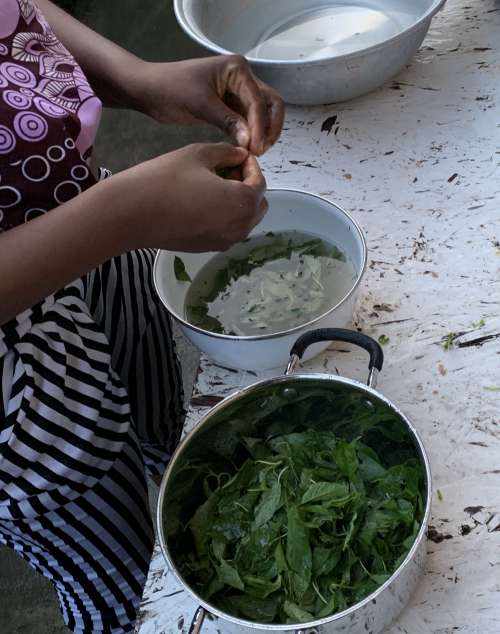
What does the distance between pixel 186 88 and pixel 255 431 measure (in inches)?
17.8

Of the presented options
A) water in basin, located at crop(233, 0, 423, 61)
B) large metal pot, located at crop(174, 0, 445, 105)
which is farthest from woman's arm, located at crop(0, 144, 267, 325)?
water in basin, located at crop(233, 0, 423, 61)

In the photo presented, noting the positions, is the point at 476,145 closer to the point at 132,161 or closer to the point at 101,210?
the point at 101,210

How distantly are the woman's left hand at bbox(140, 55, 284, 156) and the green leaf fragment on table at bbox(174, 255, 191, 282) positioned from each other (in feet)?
Answer: 0.53

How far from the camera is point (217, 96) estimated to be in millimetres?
981

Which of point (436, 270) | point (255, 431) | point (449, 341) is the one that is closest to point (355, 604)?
point (255, 431)

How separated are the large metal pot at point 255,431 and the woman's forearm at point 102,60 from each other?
438 millimetres

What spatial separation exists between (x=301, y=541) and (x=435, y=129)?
71 centimetres

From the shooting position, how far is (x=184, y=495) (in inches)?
29.2

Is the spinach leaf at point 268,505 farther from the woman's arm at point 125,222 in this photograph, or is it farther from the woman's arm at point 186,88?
the woman's arm at point 186,88

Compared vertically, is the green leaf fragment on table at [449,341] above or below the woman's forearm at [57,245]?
below

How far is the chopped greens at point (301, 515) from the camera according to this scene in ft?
2.17

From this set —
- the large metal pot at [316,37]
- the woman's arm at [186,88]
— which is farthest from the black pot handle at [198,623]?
the large metal pot at [316,37]

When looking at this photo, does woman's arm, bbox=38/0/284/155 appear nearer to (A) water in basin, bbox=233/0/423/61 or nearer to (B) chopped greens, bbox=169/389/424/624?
(A) water in basin, bbox=233/0/423/61

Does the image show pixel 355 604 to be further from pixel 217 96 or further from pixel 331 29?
pixel 331 29
